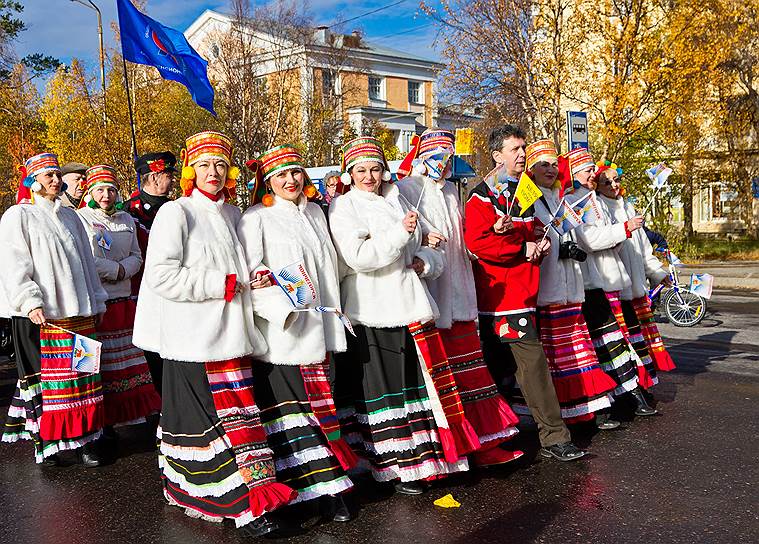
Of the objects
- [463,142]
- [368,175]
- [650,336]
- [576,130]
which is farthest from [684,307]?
[368,175]

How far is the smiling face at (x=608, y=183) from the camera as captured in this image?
6.97 m

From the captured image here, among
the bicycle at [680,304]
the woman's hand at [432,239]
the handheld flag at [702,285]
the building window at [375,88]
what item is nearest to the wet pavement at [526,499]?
the woman's hand at [432,239]

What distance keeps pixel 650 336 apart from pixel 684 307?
4.83m

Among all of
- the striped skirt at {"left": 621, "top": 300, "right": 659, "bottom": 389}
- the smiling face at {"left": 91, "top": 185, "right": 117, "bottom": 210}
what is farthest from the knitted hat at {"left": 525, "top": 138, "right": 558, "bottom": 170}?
the smiling face at {"left": 91, "top": 185, "right": 117, "bottom": 210}

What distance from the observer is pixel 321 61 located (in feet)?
122

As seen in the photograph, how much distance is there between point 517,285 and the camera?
5547 millimetres

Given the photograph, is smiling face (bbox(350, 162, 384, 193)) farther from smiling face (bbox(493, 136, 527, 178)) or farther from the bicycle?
the bicycle

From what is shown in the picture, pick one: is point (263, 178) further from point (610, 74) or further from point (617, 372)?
point (610, 74)

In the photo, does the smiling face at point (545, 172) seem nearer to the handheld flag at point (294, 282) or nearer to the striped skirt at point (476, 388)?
the striped skirt at point (476, 388)

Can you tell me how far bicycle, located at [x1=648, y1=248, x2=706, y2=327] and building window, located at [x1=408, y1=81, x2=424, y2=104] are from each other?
42.7 m

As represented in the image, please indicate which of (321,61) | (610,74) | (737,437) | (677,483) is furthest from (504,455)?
(321,61)

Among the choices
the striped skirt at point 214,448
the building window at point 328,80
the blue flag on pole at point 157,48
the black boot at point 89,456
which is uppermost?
the building window at point 328,80

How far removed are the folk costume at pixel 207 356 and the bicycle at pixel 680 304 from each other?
8.29 metres

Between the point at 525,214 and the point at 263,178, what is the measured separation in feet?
6.09
